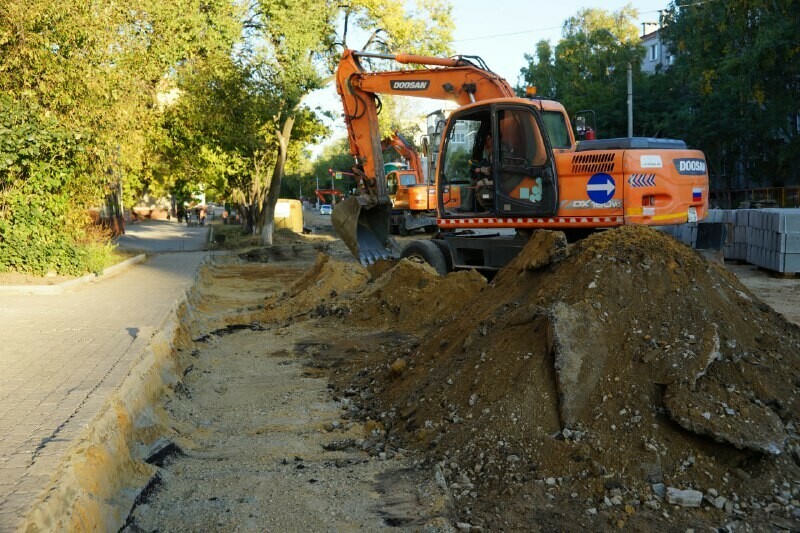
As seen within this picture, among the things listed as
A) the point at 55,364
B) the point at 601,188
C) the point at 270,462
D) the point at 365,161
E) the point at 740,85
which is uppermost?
the point at 740,85

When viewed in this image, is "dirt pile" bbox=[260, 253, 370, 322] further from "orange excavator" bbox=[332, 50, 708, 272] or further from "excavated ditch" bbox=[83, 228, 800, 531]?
"excavated ditch" bbox=[83, 228, 800, 531]

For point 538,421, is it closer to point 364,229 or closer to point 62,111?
point 364,229

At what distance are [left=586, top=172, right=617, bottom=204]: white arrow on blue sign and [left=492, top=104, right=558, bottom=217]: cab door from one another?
0.48 m

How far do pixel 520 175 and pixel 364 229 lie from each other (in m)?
5.74

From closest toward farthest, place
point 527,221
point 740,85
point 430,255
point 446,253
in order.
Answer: point 527,221
point 430,255
point 446,253
point 740,85

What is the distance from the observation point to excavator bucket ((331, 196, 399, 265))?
1561cm

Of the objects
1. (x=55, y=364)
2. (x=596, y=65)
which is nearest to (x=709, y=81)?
(x=596, y=65)

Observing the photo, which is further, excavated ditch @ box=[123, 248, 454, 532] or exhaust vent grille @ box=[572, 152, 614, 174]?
exhaust vent grille @ box=[572, 152, 614, 174]

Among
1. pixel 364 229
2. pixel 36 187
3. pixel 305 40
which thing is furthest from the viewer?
pixel 305 40

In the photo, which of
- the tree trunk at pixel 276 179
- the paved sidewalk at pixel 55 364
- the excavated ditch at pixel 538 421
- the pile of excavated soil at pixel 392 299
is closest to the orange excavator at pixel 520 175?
the pile of excavated soil at pixel 392 299

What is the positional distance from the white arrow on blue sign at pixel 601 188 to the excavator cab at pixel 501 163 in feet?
1.58

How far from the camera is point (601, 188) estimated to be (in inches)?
393

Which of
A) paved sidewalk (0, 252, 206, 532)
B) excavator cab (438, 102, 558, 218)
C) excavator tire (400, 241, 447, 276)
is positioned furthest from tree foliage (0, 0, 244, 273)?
excavator cab (438, 102, 558, 218)

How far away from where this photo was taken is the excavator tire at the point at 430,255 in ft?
42.8
